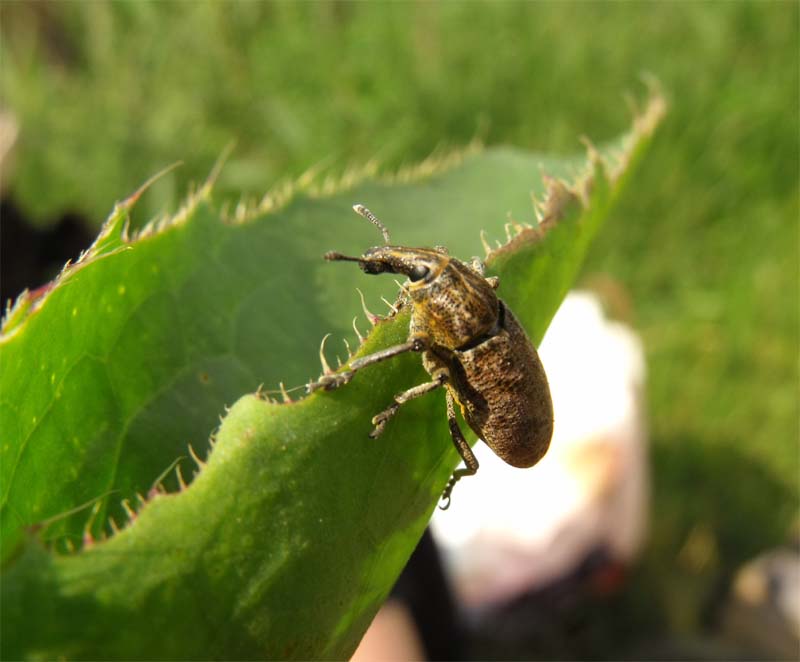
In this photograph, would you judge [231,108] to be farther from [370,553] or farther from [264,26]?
[370,553]

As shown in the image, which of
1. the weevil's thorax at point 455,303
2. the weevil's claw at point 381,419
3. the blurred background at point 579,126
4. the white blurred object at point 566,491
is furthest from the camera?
the blurred background at point 579,126

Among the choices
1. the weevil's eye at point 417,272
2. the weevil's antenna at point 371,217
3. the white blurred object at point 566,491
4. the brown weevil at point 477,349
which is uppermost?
the weevil's antenna at point 371,217

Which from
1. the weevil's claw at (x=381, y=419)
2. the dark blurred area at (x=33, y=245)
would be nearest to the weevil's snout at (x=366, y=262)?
the weevil's claw at (x=381, y=419)

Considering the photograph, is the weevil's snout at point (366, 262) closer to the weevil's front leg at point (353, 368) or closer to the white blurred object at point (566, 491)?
the weevil's front leg at point (353, 368)

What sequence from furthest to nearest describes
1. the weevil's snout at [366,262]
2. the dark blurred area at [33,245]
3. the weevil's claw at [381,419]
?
1. the dark blurred area at [33,245]
2. the weevil's snout at [366,262]
3. the weevil's claw at [381,419]

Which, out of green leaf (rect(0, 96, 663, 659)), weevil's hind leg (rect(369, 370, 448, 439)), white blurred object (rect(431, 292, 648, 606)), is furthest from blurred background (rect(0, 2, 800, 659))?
weevil's hind leg (rect(369, 370, 448, 439))

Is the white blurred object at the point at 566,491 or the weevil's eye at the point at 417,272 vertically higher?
the weevil's eye at the point at 417,272

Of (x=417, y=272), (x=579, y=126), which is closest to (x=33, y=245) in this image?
(x=417, y=272)
